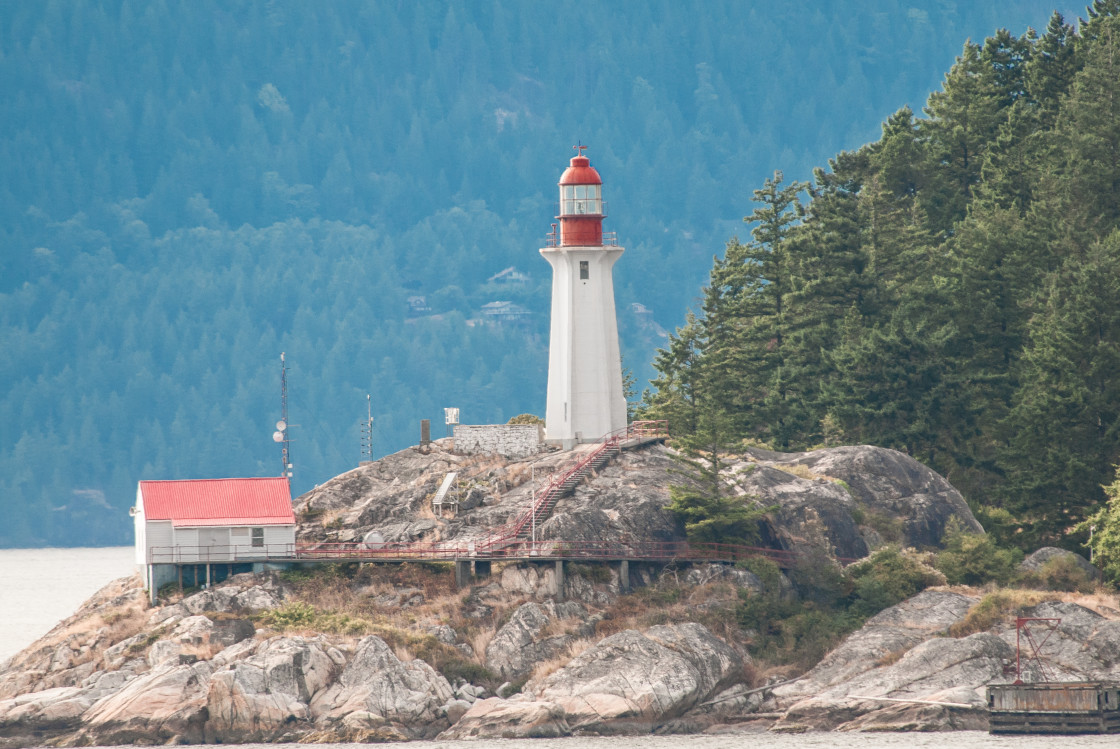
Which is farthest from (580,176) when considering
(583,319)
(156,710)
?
(156,710)

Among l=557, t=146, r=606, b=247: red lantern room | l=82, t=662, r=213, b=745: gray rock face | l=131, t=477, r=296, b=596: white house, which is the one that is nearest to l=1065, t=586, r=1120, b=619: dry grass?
l=557, t=146, r=606, b=247: red lantern room

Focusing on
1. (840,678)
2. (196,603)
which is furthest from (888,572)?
(196,603)

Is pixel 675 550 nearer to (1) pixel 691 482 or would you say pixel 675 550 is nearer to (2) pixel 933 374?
(1) pixel 691 482

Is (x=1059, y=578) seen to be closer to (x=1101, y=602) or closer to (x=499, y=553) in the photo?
(x=1101, y=602)

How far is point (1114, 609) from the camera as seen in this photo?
62375 millimetres

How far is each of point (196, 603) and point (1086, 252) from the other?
135 feet

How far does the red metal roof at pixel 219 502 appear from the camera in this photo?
218 ft

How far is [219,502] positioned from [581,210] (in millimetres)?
18981

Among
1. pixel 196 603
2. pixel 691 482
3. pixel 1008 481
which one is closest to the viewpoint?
pixel 196 603

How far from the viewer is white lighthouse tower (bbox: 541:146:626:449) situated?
241ft

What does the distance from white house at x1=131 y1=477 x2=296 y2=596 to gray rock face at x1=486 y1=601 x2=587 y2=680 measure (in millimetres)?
9481

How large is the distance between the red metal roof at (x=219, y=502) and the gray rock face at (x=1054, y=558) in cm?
2757

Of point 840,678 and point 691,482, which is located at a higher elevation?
point 691,482

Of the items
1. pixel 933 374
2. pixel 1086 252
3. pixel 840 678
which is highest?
pixel 1086 252
